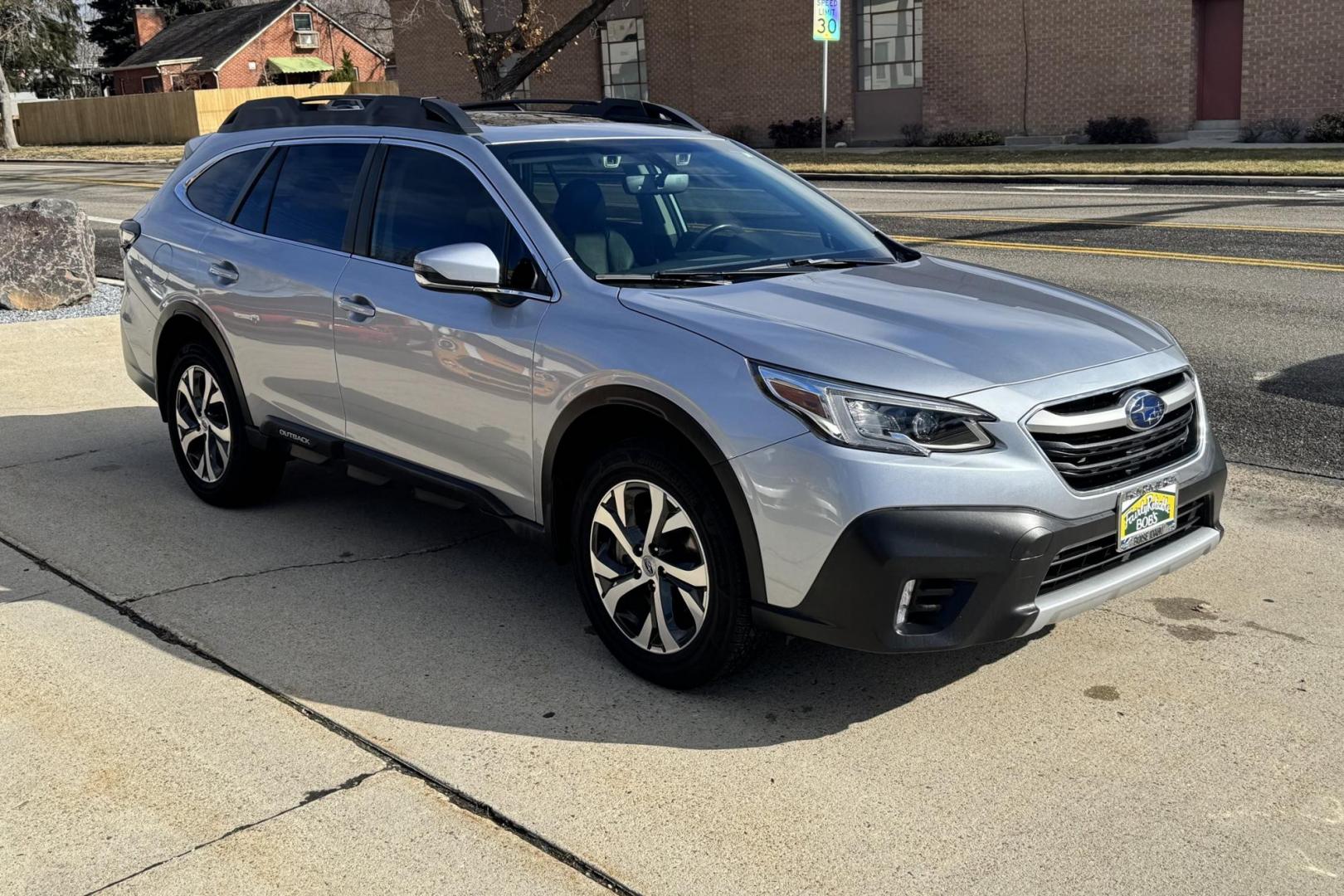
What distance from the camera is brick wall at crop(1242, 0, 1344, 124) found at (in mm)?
26531

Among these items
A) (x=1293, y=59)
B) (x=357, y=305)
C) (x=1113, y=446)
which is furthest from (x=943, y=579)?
(x=1293, y=59)

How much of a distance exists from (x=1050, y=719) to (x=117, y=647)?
10.3ft

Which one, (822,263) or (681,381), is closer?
(681,381)

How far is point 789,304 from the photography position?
4312 mm

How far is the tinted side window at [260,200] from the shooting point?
5.99m

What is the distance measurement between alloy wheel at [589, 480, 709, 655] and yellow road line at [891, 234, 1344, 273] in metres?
9.62

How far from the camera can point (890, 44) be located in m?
33.9

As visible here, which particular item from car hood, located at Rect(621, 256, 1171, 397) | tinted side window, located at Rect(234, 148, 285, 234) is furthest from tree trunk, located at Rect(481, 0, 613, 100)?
car hood, located at Rect(621, 256, 1171, 397)

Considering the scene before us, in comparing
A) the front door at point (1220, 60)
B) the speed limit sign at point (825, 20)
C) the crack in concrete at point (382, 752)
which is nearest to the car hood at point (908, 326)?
the crack in concrete at point (382, 752)

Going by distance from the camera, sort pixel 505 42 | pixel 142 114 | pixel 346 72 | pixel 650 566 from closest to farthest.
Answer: pixel 650 566 → pixel 505 42 → pixel 142 114 → pixel 346 72

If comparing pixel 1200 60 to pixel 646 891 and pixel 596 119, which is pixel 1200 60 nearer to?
pixel 596 119

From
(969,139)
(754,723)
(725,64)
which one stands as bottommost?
(754,723)

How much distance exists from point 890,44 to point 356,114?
30366 mm

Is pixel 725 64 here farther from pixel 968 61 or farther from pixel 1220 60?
pixel 1220 60
